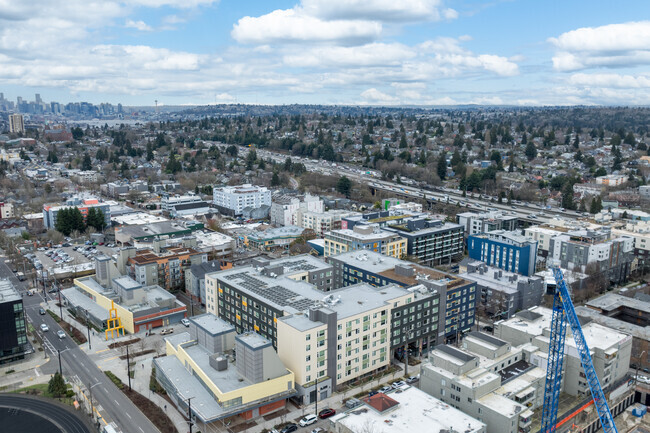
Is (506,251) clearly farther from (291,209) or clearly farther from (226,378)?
(226,378)

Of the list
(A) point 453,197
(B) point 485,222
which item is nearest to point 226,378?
(B) point 485,222

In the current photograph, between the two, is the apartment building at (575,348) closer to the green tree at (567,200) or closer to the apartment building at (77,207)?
the green tree at (567,200)

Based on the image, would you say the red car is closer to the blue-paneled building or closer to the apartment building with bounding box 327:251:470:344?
the apartment building with bounding box 327:251:470:344

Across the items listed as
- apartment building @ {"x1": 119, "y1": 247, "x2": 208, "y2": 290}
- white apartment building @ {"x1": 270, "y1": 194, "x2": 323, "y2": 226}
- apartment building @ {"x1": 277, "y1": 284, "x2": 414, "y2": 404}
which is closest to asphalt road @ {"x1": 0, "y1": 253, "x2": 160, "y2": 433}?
apartment building @ {"x1": 119, "y1": 247, "x2": 208, "y2": 290}

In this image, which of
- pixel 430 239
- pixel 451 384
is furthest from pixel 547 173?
pixel 451 384

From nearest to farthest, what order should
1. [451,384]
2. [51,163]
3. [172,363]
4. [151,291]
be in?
[451,384]
[172,363]
[151,291]
[51,163]

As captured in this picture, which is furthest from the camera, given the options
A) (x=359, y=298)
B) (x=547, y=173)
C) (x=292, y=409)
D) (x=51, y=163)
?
(x=51, y=163)

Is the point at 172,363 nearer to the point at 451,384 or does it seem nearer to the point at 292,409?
the point at 292,409
